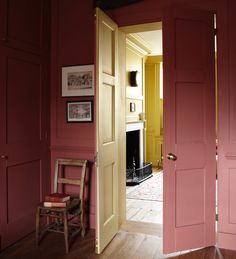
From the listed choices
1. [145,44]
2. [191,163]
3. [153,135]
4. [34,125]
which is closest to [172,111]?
[191,163]

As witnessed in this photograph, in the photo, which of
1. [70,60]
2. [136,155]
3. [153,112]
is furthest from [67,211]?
[153,112]

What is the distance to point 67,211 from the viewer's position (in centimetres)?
296

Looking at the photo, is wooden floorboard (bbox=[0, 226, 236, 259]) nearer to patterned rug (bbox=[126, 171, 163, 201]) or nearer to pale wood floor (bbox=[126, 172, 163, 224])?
pale wood floor (bbox=[126, 172, 163, 224])

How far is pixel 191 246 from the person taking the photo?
2.91 meters

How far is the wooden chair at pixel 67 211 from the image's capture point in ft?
9.87

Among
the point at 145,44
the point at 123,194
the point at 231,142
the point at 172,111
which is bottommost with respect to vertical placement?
the point at 123,194

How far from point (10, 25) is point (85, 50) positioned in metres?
0.86

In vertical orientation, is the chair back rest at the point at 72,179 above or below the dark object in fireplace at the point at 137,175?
above

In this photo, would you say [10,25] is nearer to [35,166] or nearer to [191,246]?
[35,166]

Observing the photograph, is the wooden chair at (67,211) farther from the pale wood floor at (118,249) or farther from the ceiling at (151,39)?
the ceiling at (151,39)

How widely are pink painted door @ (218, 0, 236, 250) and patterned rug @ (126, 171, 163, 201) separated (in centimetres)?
189

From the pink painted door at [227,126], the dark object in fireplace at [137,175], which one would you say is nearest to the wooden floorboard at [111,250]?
the pink painted door at [227,126]

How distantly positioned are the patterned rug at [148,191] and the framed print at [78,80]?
2237 millimetres

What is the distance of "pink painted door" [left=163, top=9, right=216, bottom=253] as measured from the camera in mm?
2830
